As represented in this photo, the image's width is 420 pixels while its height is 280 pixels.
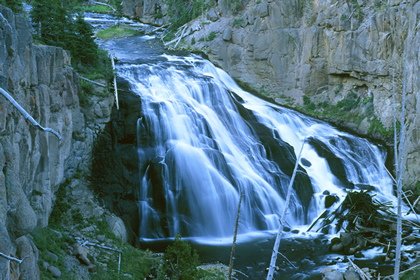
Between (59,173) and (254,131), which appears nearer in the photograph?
(59,173)

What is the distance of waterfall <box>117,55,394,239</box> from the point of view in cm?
1948

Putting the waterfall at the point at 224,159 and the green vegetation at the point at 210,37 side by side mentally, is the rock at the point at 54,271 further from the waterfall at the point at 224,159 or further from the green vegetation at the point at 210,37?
the green vegetation at the point at 210,37

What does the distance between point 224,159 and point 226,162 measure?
18cm

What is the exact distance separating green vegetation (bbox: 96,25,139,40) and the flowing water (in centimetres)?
1470

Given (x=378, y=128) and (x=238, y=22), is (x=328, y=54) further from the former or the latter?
(x=238, y=22)

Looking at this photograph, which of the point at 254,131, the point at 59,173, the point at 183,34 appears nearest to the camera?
the point at 59,173

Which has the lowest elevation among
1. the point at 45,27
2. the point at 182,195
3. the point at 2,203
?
the point at 182,195

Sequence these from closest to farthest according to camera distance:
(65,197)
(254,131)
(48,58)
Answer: (48,58) → (65,197) → (254,131)

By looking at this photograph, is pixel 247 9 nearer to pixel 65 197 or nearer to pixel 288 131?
pixel 288 131

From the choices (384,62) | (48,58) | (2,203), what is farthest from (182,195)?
(384,62)

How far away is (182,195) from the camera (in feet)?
64.8

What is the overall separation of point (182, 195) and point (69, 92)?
6454mm

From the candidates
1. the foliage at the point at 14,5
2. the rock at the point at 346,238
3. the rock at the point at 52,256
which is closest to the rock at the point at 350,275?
the rock at the point at 346,238

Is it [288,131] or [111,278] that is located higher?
[288,131]
